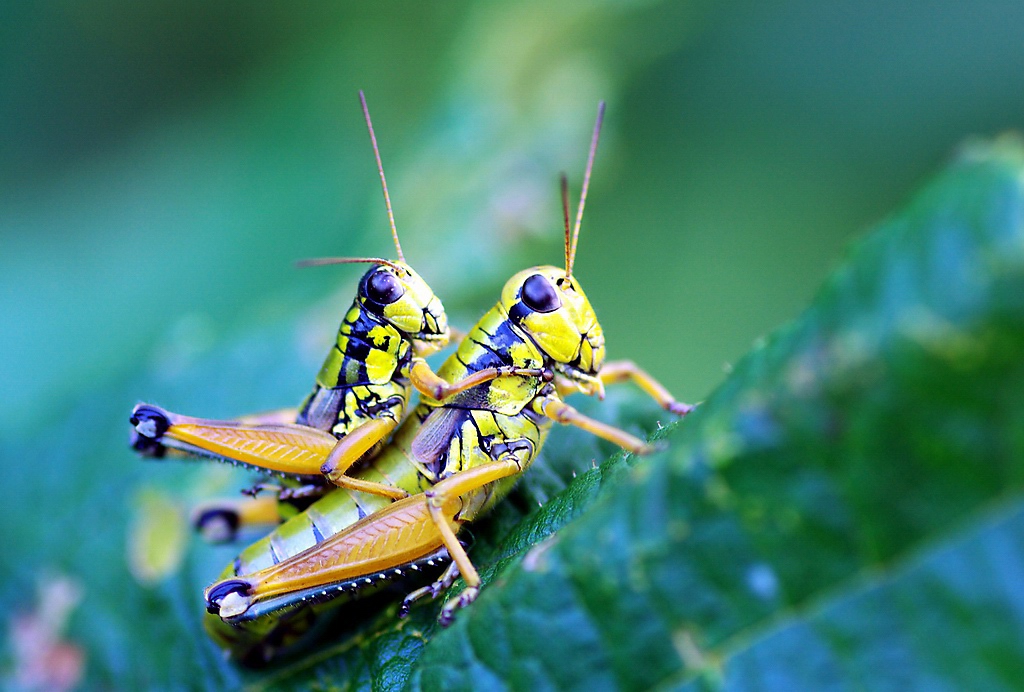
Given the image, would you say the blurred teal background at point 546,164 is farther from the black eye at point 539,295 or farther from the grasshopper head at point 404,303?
the black eye at point 539,295

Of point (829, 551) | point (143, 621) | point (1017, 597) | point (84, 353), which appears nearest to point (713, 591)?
point (829, 551)

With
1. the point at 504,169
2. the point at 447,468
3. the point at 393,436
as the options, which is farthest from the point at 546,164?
the point at 447,468

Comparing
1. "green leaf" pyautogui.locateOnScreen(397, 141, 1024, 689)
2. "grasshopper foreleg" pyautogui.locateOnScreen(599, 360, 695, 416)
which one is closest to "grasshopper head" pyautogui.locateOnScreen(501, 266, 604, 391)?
"grasshopper foreleg" pyautogui.locateOnScreen(599, 360, 695, 416)

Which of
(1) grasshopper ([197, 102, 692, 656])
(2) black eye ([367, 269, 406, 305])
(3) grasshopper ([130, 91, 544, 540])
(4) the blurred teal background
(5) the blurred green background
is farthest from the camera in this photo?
(4) the blurred teal background

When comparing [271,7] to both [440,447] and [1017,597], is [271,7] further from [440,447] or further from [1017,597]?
[1017,597]

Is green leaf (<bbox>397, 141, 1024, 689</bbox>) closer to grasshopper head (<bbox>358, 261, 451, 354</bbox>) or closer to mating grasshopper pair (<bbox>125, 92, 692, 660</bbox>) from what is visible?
mating grasshopper pair (<bbox>125, 92, 692, 660</bbox>)

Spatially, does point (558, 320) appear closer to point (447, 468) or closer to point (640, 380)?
point (640, 380)
